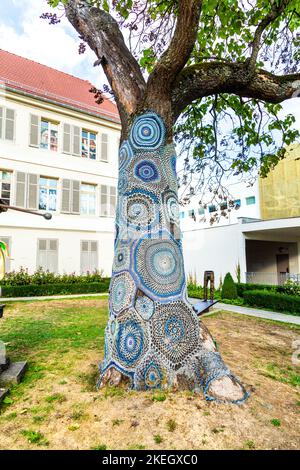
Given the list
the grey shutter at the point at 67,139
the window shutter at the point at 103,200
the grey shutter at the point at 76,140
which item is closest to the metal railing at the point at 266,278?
the window shutter at the point at 103,200

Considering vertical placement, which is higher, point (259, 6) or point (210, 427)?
point (259, 6)

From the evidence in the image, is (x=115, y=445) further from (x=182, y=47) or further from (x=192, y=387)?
(x=182, y=47)

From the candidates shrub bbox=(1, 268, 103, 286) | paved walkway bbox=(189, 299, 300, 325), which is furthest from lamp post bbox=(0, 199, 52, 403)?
shrub bbox=(1, 268, 103, 286)

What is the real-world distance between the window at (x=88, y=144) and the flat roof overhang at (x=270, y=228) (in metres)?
9.10

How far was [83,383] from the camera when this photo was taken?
3021 millimetres

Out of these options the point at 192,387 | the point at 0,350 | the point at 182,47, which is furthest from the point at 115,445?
the point at 182,47

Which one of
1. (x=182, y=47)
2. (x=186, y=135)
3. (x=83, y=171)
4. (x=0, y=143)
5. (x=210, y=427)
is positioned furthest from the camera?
(x=83, y=171)

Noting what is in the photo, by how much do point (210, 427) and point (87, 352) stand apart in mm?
2492

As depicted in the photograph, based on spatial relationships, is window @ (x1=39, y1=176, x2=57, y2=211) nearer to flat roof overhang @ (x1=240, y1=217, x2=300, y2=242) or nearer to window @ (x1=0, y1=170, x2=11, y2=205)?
window @ (x1=0, y1=170, x2=11, y2=205)

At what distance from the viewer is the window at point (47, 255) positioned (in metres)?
13.3

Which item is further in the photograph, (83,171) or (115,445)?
(83,171)

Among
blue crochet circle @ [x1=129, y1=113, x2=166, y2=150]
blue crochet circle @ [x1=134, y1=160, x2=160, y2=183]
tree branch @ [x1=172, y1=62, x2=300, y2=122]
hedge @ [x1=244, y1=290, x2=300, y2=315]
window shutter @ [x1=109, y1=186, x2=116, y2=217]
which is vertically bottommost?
hedge @ [x1=244, y1=290, x2=300, y2=315]

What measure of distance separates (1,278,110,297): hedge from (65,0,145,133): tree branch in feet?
32.1

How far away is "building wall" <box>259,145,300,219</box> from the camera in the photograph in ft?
61.1
